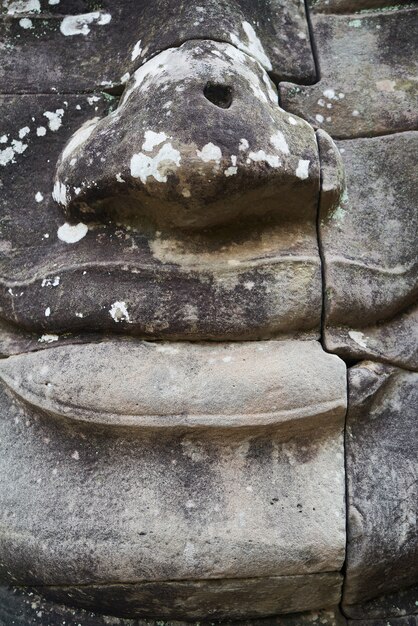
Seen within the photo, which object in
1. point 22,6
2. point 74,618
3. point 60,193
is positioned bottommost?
point 74,618

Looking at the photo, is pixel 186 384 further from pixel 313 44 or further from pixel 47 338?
pixel 313 44

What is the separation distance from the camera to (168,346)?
128 centimetres

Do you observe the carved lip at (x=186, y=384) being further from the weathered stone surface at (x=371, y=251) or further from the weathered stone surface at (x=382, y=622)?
the weathered stone surface at (x=382, y=622)

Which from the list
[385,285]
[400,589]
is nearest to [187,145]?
[385,285]

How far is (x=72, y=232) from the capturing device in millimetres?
1373

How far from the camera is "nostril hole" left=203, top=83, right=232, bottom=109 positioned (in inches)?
50.9

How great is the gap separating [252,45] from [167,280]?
58 cm

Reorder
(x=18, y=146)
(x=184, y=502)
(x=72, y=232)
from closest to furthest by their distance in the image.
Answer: (x=184, y=502) → (x=72, y=232) → (x=18, y=146)

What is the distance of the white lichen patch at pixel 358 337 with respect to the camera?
132cm

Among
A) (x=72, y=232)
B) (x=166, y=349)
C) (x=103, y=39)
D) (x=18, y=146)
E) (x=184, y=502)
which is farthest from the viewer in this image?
(x=103, y=39)

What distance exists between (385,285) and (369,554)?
49 centimetres

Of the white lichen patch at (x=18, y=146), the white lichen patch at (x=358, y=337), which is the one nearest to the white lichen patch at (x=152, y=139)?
the white lichen patch at (x=18, y=146)

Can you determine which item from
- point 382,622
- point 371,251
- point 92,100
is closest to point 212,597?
point 382,622

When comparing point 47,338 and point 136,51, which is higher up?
point 136,51
